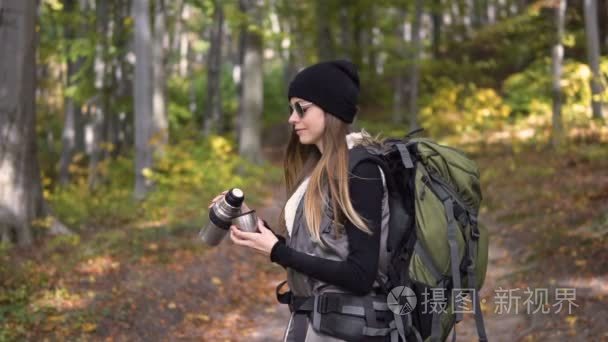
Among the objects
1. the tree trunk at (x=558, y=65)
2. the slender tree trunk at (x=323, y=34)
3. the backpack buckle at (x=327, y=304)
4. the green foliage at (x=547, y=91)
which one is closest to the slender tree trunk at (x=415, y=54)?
the green foliage at (x=547, y=91)

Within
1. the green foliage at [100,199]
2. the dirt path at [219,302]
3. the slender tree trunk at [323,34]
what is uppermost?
the slender tree trunk at [323,34]

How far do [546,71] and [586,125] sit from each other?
506 centimetres

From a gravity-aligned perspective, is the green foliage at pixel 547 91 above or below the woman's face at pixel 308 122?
below

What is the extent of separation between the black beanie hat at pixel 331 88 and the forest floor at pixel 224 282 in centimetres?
465

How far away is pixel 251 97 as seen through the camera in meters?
22.0

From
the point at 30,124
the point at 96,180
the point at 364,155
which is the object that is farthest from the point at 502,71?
the point at 364,155

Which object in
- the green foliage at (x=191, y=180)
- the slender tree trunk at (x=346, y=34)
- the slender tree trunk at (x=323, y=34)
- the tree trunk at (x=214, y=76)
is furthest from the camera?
the slender tree trunk at (x=346, y=34)

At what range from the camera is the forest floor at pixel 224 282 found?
746 centimetres

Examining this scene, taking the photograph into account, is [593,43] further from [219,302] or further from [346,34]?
[346,34]

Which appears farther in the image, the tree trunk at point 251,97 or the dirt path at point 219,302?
the tree trunk at point 251,97

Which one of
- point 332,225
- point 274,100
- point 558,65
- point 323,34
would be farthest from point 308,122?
point 274,100

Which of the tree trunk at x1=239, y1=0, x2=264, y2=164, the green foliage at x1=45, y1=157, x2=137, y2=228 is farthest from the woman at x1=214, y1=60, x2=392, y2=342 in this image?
the tree trunk at x1=239, y1=0, x2=264, y2=164

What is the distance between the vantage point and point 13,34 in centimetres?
1039

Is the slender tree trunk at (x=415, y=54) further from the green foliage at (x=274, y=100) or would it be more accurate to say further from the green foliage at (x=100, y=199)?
the green foliage at (x=274, y=100)
